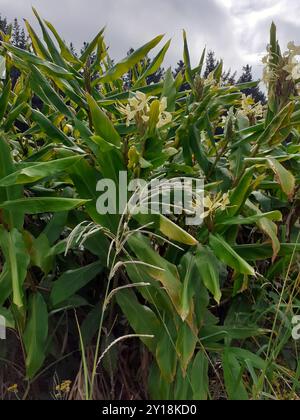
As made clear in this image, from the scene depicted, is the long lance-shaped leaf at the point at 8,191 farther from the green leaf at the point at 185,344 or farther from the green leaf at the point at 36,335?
the green leaf at the point at 185,344

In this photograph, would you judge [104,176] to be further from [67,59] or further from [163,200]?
[67,59]

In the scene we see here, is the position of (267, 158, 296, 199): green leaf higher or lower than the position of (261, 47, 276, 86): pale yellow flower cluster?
lower

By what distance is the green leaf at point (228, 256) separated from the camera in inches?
34.5

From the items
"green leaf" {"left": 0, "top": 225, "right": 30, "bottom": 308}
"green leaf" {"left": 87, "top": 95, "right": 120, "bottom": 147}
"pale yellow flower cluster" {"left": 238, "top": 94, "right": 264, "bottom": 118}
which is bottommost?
"green leaf" {"left": 0, "top": 225, "right": 30, "bottom": 308}

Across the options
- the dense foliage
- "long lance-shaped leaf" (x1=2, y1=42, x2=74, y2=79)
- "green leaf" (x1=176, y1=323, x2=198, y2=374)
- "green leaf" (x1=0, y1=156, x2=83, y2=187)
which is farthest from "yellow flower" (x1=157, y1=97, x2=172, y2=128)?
"green leaf" (x1=176, y1=323, x2=198, y2=374)

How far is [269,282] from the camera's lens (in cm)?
108

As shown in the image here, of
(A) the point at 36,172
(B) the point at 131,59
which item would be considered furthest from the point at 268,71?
(A) the point at 36,172

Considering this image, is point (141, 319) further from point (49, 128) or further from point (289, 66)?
point (289, 66)

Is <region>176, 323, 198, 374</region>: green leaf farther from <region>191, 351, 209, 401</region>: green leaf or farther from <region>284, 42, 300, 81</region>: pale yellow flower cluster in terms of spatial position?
<region>284, 42, 300, 81</region>: pale yellow flower cluster

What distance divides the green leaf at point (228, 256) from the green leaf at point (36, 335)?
1.10 feet

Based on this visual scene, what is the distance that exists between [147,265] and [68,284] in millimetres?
178

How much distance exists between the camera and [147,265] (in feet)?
2.85

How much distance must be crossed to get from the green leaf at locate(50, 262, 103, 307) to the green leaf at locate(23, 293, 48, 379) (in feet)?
0.09

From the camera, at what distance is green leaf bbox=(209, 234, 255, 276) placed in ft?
2.88
